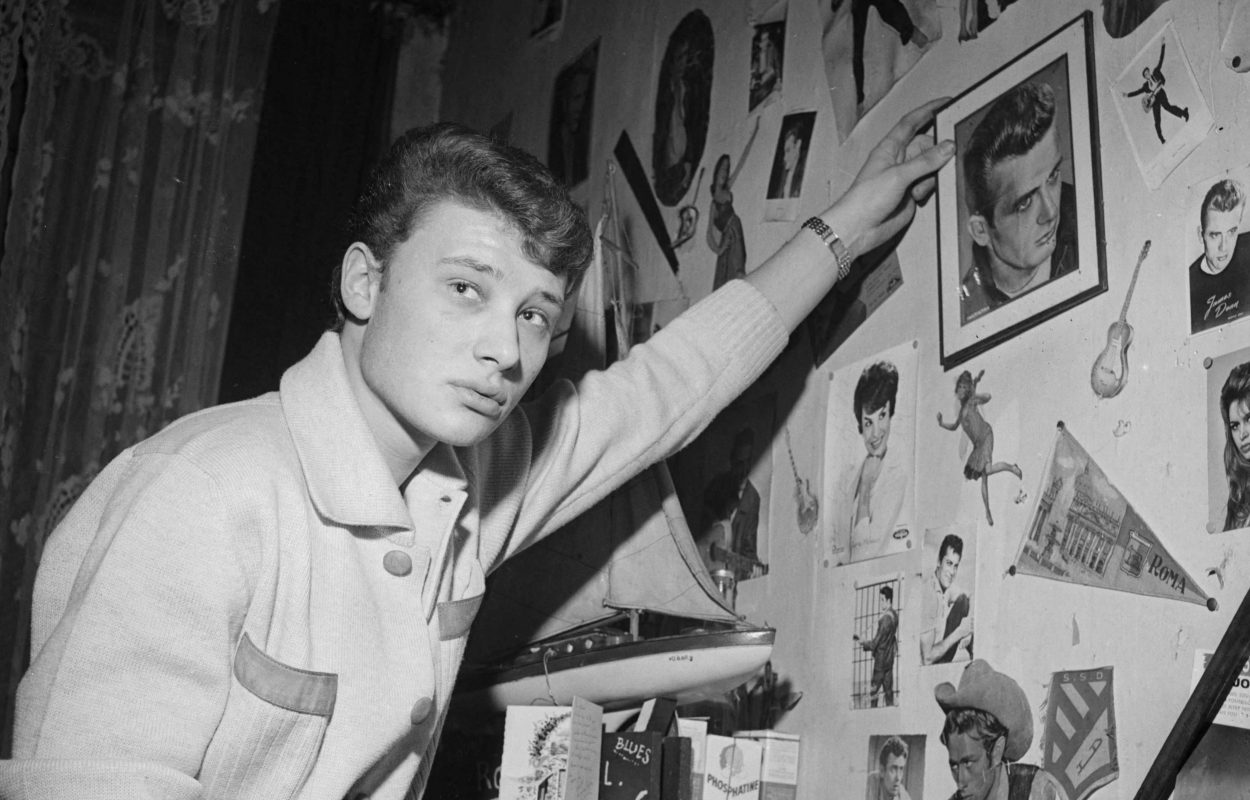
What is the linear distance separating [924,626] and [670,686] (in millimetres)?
334

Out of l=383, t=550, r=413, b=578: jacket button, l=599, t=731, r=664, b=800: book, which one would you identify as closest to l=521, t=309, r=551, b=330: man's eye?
l=383, t=550, r=413, b=578: jacket button

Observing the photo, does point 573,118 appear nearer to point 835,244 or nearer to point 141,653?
point 835,244

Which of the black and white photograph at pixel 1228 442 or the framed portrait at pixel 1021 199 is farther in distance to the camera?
the framed portrait at pixel 1021 199

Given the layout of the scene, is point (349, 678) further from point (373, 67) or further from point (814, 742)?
point (373, 67)

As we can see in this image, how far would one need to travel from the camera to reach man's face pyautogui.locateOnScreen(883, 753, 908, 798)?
154cm

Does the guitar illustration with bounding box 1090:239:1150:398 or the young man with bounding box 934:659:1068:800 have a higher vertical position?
the guitar illustration with bounding box 1090:239:1150:398

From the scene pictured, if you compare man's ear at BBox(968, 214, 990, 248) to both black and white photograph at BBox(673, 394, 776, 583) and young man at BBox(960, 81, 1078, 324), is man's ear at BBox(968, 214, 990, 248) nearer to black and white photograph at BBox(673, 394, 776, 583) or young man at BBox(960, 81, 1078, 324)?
young man at BBox(960, 81, 1078, 324)

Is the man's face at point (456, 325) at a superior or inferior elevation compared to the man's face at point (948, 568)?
superior

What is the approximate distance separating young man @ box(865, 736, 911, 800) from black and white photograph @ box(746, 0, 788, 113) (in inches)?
42.7

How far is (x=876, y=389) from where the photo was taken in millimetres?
1751

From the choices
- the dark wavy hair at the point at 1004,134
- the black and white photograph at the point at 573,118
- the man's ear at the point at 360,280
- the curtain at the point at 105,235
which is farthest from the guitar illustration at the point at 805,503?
the curtain at the point at 105,235

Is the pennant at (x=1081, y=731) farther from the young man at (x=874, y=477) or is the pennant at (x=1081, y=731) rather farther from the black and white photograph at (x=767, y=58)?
the black and white photograph at (x=767, y=58)

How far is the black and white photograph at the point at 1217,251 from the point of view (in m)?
1.24

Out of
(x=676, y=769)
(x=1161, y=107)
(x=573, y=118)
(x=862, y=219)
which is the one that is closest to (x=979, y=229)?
(x=862, y=219)
